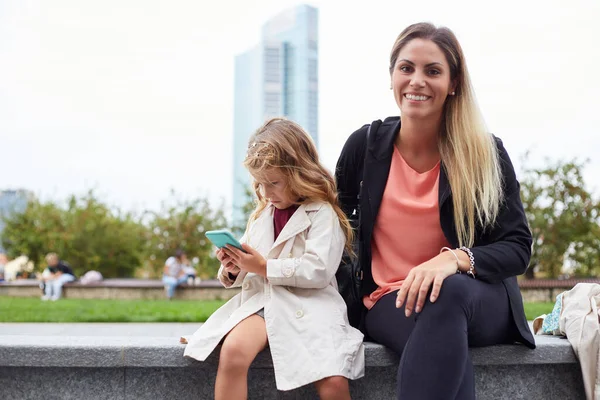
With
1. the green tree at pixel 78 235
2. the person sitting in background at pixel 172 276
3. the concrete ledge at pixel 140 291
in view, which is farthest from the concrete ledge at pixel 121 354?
the green tree at pixel 78 235

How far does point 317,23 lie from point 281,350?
279ft

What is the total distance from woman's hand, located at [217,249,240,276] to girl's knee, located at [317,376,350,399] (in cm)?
58

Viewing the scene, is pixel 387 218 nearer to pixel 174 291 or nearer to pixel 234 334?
pixel 234 334

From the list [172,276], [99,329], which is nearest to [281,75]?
[172,276]

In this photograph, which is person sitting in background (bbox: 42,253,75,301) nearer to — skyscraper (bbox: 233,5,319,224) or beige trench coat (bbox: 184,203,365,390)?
beige trench coat (bbox: 184,203,365,390)

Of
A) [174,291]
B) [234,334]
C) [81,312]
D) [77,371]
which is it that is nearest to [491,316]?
[234,334]

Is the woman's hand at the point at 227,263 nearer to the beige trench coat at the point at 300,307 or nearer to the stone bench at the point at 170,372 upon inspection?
the beige trench coat at the point at 300,307

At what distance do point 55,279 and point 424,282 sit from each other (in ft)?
46.9

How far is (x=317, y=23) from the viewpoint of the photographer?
84.4m

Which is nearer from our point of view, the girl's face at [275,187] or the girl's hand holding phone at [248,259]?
the girl's hand holding phone at [248,259]

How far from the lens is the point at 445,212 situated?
8.96 ft

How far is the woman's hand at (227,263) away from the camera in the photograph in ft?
8.79

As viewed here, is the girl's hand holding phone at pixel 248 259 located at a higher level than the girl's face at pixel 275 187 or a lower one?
lower

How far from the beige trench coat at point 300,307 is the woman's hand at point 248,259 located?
0.04 metres
